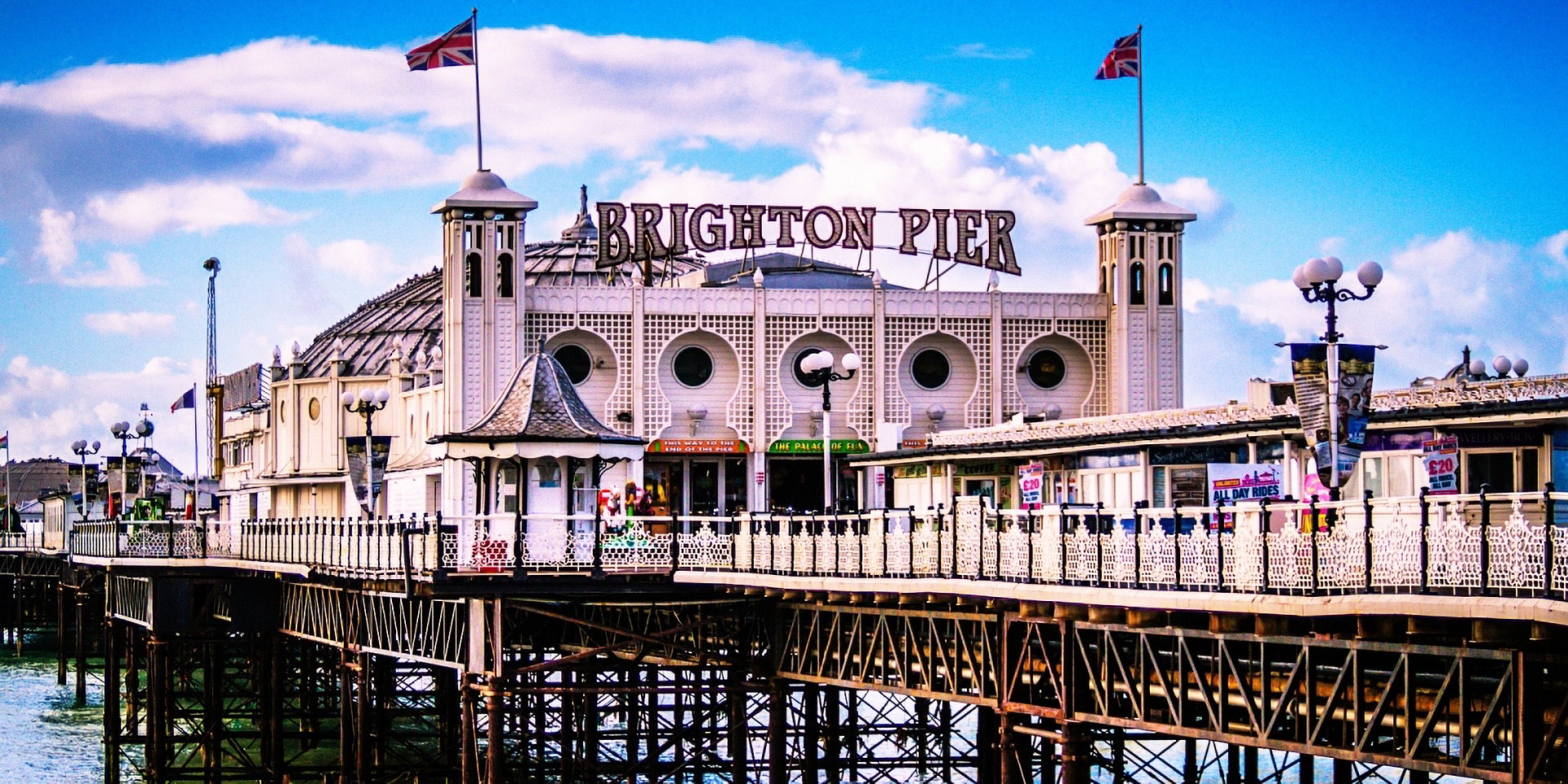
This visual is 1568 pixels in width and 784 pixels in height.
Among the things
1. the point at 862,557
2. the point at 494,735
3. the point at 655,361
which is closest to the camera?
the point at 862,557

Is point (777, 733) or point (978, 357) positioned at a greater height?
point (978, 357)

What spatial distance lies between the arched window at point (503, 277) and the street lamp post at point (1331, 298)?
37194 mm

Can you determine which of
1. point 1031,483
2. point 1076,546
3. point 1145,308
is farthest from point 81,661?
point 1076,546

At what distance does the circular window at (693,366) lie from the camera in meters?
64.4

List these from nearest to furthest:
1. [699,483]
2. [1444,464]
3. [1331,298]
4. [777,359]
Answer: [1331,298] < [1444,464] < [777,359] < [699,483]

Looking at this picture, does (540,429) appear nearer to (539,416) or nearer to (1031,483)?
(539,416)

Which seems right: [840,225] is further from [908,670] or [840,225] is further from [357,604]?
[908,670]

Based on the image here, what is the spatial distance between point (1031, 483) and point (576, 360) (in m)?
21.3

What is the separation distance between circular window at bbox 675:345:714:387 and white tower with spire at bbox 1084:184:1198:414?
38.5 ft

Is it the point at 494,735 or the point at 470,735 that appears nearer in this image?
the point at 494,735

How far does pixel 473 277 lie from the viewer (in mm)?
62875

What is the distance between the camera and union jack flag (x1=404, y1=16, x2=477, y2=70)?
59.5 metres

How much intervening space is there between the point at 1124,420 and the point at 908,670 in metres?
12.8

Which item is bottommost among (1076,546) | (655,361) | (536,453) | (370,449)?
(1076,546)
